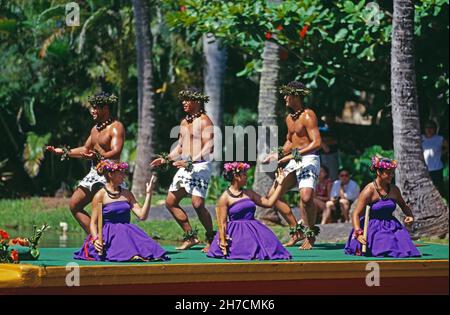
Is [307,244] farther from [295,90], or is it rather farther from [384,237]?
[295,90]

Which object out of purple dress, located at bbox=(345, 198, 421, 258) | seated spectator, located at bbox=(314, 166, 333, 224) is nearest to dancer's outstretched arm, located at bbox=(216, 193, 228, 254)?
purple dress, located at bbox=(345, 198, 421, 258)

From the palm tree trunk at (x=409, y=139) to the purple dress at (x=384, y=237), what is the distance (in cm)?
393

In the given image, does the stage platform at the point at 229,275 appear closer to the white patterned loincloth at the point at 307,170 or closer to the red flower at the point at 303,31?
the white patterned loincloth at the point at 307,170

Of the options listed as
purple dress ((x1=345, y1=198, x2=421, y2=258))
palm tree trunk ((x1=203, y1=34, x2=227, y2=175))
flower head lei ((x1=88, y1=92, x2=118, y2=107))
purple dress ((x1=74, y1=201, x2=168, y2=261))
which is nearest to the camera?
purple dress ((x1=74, y1=201, x2=168, y2=261))

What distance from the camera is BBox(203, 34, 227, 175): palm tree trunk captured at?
23859 millimetres

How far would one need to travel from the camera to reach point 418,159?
17.0 metres

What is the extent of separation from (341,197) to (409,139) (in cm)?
196

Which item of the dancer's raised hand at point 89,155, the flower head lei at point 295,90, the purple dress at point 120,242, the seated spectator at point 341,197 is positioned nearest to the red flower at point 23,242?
the purple dress at point 120,242

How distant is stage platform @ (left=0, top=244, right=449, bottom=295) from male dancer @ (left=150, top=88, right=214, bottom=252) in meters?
0.53

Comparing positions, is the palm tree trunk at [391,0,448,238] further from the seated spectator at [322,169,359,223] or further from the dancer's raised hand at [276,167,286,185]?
the dancer's raised hand at [276,167,286,185]
